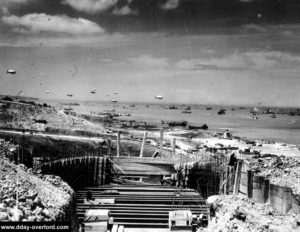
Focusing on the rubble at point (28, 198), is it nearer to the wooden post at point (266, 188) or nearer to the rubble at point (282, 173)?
the wooden post at point (266, 188)

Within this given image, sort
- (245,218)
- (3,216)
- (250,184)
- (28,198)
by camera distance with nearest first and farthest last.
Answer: (3,216) → (28,198) → (245,218) → (250,184)

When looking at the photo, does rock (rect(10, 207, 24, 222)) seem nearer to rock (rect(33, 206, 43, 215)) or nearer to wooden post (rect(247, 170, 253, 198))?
rock (rect(33, 206, 43, 215))

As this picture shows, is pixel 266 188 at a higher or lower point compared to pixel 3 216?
lower

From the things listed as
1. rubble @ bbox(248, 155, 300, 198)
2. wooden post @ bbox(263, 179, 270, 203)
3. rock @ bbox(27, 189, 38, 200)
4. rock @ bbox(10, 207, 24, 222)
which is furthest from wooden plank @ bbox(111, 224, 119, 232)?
rubble @ bbox(248, 155, 300, 198)

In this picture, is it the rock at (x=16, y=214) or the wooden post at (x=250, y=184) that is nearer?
the rock at (x=16, y=214)

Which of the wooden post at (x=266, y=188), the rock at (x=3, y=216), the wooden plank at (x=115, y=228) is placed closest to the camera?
the rock at (x=3, y=216)

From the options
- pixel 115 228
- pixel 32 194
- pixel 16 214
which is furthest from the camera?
pixel 115 228

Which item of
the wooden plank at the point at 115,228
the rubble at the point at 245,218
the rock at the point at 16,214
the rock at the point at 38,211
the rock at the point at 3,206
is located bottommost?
the wooden plank at the point at 115,228

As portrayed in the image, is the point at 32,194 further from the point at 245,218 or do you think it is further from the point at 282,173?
the point at 282,173

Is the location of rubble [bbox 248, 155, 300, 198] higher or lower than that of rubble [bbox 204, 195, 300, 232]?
higher

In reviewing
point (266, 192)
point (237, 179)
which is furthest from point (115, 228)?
point (237, 179)

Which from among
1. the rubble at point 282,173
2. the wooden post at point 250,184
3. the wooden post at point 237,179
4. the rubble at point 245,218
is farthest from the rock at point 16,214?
the wooden post at point 237,179

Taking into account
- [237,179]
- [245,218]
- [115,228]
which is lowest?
[115,228]
